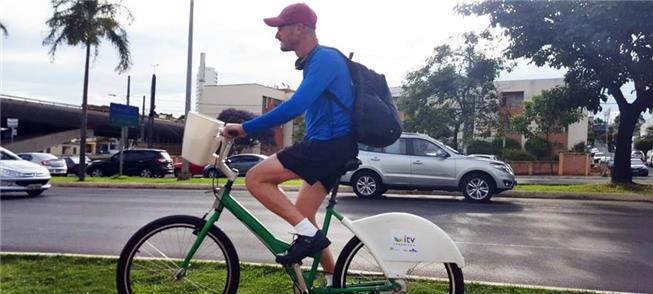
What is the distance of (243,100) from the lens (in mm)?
60562

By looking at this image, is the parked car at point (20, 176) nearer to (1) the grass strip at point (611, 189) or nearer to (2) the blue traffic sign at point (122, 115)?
(2) the blue traffic sign at point (122, 115)

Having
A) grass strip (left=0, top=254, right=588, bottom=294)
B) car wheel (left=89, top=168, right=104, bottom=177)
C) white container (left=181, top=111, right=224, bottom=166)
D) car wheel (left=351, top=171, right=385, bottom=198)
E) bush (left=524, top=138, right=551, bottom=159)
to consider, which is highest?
bush (left=524, top=138, right=551, bottom=159)

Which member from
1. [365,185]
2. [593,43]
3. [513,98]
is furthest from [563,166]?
[365,185]

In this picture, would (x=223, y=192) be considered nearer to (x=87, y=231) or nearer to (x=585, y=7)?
(x=87, y=231)

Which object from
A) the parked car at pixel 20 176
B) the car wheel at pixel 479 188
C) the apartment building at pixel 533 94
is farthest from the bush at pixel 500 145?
the parked car at pixel 20 176

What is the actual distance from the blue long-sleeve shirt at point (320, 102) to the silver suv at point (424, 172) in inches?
386

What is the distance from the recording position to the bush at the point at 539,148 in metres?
38.6

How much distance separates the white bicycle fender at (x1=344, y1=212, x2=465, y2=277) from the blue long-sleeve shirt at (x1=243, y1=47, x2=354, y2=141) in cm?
59

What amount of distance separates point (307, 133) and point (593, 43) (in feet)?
44.8

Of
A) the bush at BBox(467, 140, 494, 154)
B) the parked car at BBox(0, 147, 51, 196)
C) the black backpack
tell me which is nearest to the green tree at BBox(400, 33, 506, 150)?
the bush at BBox(467, 140, 494, 154)

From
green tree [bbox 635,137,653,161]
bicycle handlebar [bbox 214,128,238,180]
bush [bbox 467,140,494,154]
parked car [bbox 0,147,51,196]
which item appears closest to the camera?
bicycle handlebar [bbox 214,128,238,180]

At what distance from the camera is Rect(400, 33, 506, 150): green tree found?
28469mm

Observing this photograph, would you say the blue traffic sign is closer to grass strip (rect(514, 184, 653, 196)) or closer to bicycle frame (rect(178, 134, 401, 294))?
grass strip (rect(514, 184, 653, 196))

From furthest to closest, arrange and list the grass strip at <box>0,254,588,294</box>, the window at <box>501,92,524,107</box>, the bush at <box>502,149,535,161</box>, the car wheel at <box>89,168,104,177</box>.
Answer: the window at <box>501,92,524,107</box> → the bush at <box>502,149,535,161</box> → the car wheel at <box>89,168,104,177</box> → the grass strip at <box>0,254,588,294</box>
